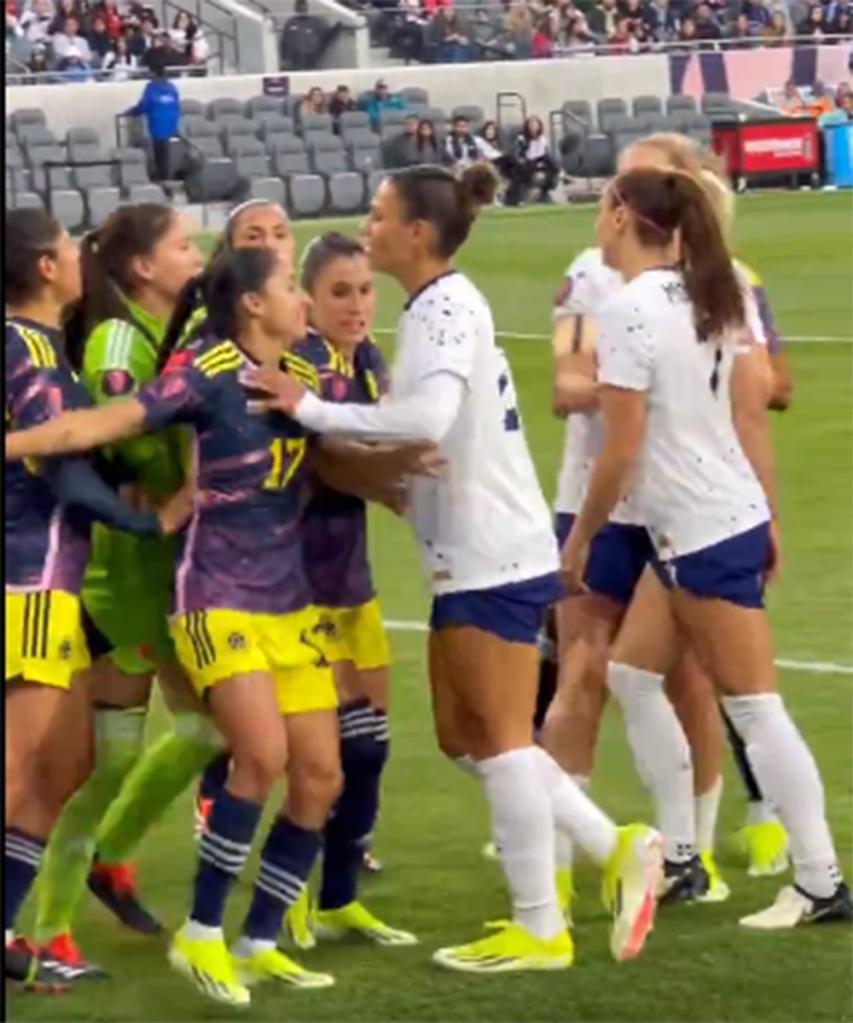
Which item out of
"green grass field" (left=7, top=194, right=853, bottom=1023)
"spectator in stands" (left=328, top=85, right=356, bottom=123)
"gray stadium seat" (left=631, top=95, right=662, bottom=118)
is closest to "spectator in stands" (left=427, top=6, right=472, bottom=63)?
"gray stadium seat" (left=631, top=95, right=662, bottom=118)

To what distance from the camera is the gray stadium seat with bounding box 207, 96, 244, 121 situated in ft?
127

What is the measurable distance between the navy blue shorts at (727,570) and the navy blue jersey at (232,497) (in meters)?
1.00

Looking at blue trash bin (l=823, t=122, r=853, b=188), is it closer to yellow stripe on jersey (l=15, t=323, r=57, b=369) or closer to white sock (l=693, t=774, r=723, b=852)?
white sock (l=693, t=774, r=723, b=852)

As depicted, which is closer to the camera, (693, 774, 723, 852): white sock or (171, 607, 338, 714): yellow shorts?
(171, 607, 338, 714): yellow shorts

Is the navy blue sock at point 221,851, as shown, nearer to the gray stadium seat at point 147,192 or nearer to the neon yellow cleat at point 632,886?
the neon yellow cleat at point 632,886

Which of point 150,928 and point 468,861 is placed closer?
point 150,928

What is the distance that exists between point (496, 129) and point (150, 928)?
33587 millimetres

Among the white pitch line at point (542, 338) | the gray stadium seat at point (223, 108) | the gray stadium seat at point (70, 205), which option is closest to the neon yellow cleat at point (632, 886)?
the white pitch line at point (542, 338)

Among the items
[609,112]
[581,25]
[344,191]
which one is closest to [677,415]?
[344,191]

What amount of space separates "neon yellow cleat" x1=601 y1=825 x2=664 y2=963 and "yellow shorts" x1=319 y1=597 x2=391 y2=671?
0.74 metres

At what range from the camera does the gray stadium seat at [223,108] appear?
127ft

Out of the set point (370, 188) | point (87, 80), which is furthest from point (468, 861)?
point (87, 80)

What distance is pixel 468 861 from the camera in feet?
24.1

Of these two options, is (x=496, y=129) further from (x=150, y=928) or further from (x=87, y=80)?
(x=150, y=928)
